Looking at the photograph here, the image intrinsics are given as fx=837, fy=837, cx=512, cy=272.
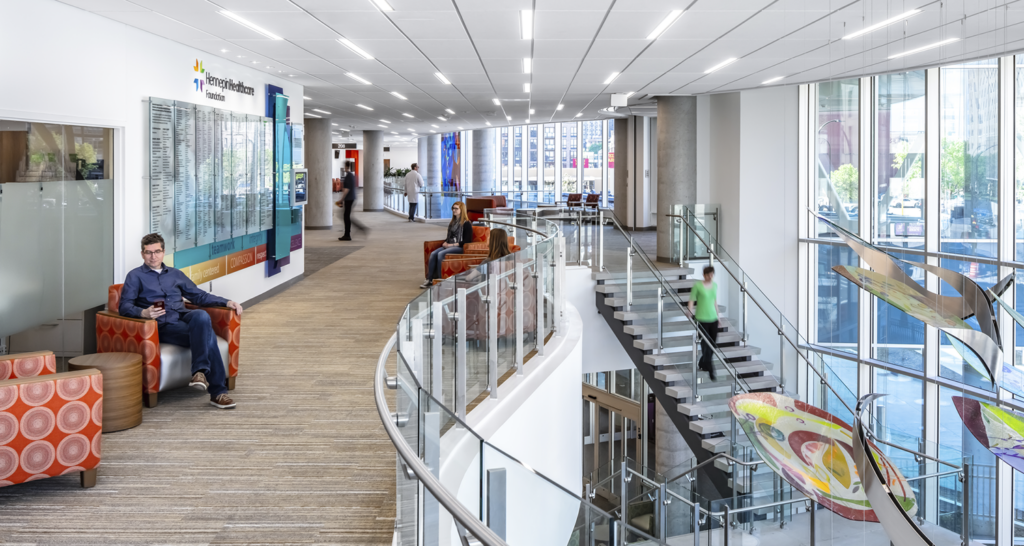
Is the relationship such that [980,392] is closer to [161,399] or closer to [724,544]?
[724,544]

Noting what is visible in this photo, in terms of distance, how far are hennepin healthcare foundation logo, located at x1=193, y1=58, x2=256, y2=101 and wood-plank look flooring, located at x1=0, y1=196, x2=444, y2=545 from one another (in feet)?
10.6

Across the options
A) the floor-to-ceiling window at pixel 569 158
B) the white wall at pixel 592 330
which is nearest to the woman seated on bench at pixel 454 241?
the white wall at pixel 592 330

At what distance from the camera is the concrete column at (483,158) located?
30.1 metres

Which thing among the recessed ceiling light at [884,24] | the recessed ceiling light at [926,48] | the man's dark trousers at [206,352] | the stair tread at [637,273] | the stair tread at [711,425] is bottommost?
the stair tread at [711,425]

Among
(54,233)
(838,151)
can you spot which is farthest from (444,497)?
(838,151)

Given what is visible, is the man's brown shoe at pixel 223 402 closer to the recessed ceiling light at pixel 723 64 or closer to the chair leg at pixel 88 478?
the chair leg at pixel 88 478

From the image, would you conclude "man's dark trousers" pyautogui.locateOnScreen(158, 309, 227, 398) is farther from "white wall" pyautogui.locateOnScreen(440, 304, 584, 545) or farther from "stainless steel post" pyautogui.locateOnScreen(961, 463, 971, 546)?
"stainless steel post" pyautogui.locateOnScreen(961, 463, 971, 546)

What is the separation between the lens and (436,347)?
524 centimetres

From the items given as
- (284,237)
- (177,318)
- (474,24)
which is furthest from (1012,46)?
(284,237)

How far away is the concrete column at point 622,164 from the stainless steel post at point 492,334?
54.1 ft

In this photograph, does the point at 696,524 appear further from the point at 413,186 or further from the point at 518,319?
the point at 413,186

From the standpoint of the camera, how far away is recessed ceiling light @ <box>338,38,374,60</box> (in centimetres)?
878

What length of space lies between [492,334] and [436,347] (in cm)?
141

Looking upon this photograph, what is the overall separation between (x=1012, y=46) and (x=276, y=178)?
A: 936 centimetres
